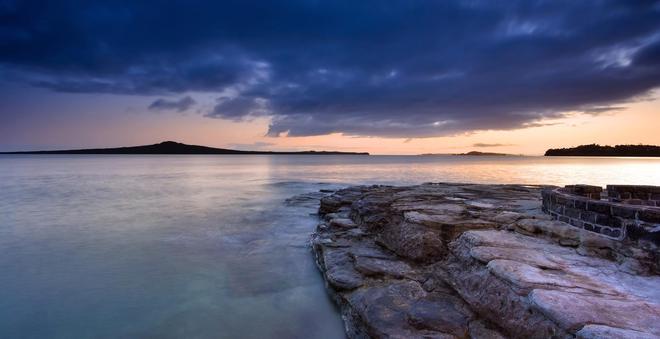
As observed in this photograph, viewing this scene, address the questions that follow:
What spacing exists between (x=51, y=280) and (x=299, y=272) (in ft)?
17.7

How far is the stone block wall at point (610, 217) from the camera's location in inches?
188

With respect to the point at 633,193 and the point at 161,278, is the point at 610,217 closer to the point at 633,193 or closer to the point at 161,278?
the point at 633,193

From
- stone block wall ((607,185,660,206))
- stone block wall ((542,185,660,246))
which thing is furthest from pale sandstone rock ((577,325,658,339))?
stone block wall ((607,185,660,206))

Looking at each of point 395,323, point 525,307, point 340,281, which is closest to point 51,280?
point 340,281

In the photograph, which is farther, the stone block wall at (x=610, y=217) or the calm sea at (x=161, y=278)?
the calm sea at (x=161, y=278)

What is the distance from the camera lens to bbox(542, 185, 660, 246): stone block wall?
188 inches

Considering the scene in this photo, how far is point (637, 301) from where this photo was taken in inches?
148

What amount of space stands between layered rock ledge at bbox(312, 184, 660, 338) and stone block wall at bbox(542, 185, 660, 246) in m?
0.15

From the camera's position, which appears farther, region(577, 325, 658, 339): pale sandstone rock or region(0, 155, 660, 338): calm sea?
region(0, 155, 660, 338): calm sea

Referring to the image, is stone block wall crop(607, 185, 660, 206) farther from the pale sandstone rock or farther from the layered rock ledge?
the pale sandstone rock

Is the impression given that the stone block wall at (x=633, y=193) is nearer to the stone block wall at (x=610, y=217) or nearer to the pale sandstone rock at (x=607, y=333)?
the stone block wall at (x=610, y=217)

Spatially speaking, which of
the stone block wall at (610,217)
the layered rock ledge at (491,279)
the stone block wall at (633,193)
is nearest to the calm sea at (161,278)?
the layered rock ledge at (491,279)

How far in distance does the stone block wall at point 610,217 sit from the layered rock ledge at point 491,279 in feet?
0.50

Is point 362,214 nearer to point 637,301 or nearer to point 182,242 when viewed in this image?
point 182,242
